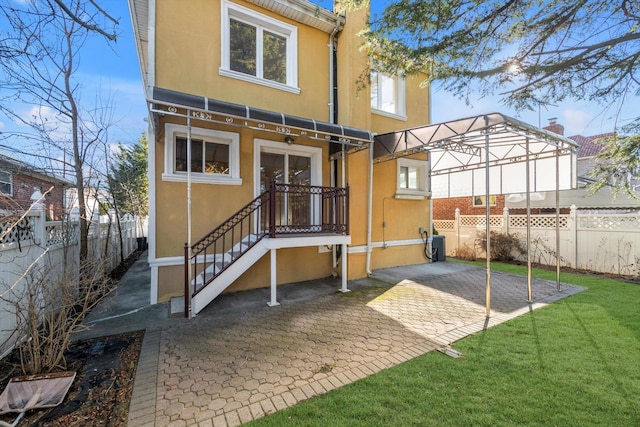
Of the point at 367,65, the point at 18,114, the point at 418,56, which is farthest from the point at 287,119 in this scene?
the point at 18,114

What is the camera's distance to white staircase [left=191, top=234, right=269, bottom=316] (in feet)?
17.3

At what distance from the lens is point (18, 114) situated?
5.77m

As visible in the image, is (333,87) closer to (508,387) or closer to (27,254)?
(27,254)

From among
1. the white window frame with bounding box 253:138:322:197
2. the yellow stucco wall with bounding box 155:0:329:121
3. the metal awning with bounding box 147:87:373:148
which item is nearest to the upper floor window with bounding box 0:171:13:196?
the metal awning with bounding box 147:87:373:148

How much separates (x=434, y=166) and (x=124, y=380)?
35.4ft

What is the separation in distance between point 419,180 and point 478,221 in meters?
4.45

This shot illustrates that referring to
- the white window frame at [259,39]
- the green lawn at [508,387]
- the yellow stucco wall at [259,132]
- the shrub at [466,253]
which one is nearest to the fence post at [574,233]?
the shrub at [466,253]

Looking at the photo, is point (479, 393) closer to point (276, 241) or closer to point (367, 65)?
point (276, 241)

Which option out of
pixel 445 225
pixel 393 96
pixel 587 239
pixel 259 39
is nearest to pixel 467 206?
pixel 445 225

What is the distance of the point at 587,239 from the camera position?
939cm

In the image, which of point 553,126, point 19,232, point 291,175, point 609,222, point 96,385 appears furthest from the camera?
point 553,126

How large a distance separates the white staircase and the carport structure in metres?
→ 4.64

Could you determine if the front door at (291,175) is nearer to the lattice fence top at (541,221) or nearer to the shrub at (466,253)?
the shrub at (466,253)

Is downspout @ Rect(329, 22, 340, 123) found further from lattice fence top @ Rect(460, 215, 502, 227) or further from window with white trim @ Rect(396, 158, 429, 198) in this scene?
lattice fence top @ Rect(460, 215, 502, 227)
